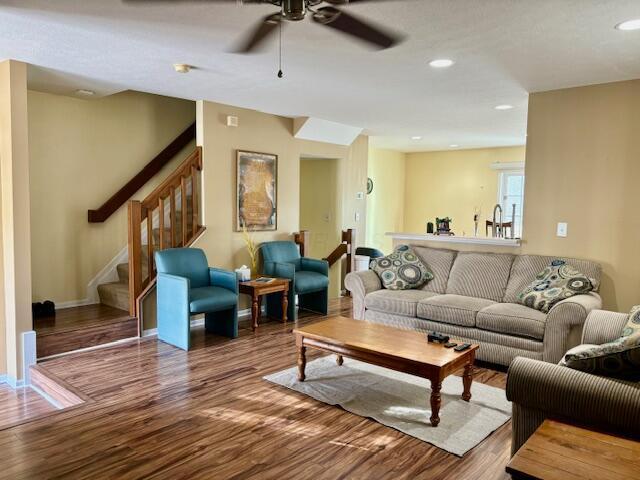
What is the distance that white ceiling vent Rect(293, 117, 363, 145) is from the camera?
592 centimetres

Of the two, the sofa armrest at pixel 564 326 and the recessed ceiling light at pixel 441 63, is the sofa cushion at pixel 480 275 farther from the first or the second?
the recessed ceiling light at pixel 441 63

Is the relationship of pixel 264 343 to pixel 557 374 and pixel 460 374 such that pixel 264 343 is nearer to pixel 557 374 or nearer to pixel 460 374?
pixel 460 374

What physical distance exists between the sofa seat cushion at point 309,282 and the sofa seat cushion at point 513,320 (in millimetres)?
2117

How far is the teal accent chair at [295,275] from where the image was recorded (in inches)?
210

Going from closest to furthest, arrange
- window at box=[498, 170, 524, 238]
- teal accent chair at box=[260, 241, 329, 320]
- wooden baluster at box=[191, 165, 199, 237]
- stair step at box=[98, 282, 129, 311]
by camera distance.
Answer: stair step at box=[98, 282, 129, 311]
wooden baluster at box=[191, 165, 199, 237]
teal accent chair at box=[260, 241, 329, 320]
window at box=[498, 170, 524, 238]

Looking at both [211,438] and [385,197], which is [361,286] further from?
[385,197]

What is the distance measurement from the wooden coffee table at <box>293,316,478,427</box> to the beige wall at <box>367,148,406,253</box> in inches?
223

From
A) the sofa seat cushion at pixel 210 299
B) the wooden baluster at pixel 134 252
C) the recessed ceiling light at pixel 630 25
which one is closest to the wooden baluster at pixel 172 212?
the wooden baluster at pixel 134 252

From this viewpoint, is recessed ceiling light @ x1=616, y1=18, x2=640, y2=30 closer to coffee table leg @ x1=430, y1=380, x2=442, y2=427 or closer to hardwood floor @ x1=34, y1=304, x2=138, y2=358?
coffee table leg @ x1=430, y1=380, x2=442, y2=427

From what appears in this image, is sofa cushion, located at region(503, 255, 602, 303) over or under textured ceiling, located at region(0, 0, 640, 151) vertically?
under

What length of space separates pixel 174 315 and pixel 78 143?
2.28 metres

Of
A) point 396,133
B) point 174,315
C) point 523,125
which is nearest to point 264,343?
point 174,315

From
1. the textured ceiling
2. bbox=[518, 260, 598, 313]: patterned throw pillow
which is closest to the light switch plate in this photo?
bbox=[518, 260, 598, 313]: patterned throw pillow

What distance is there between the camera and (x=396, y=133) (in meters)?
7.12
